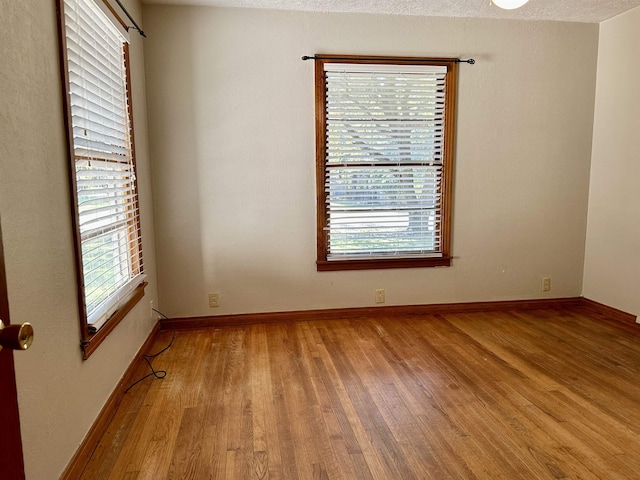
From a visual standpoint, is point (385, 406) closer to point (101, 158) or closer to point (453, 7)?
point (101, 158)

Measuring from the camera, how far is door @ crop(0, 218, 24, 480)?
862 millimetres

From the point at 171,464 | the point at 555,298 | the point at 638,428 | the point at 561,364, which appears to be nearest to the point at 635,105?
the point at 555,298

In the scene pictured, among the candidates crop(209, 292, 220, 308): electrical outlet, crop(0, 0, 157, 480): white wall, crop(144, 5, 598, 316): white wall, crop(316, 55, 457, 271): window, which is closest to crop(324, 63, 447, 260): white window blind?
crop(316, 55, 457, 271): window

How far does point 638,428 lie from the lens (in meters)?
2.21

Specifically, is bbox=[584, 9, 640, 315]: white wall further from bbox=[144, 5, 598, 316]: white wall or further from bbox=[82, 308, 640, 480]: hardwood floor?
bbox=[82, 308, 640, 480]: hardwood floor

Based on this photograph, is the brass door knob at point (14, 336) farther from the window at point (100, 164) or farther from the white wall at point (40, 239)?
the window at point (100, 164)

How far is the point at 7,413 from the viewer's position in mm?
888

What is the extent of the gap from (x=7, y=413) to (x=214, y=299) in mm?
2886

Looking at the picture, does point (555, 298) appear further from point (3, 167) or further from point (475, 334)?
point (3, 167)

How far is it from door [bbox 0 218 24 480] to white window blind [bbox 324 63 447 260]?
9.89 feet

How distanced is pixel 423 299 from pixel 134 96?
2.85 m

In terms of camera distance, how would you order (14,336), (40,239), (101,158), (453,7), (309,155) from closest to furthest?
(14,336) < (40,239) < (101,158) < (453,7) < (309,155)

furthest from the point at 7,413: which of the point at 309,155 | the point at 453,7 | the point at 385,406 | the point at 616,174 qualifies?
the point at 616,174

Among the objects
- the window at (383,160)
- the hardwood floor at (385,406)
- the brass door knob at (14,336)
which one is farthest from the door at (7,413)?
the window at (383,160)
